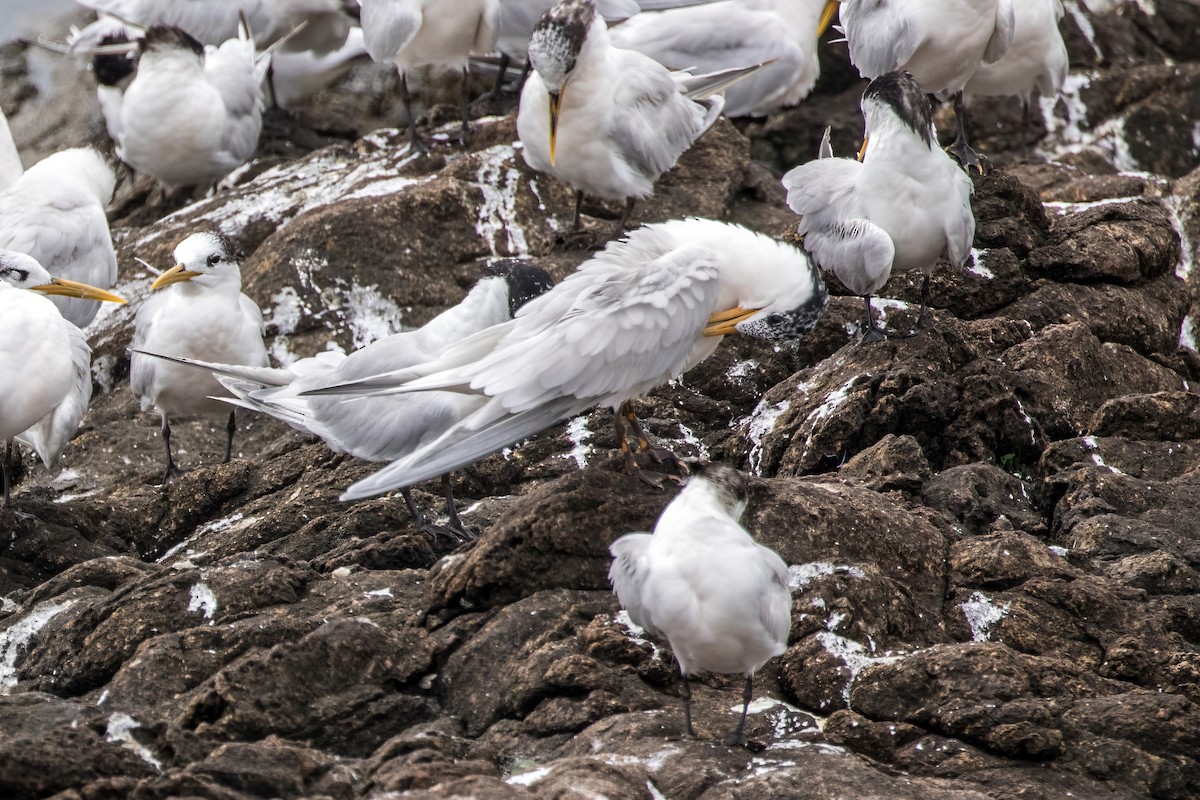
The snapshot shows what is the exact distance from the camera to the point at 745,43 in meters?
11.1

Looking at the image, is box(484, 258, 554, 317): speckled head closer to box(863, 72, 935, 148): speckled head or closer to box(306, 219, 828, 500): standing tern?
box(306, 219, 828, 500): standing tern

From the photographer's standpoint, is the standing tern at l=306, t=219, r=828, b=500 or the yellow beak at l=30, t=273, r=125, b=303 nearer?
the standing tern at l=306, t=219, r=828, b=500

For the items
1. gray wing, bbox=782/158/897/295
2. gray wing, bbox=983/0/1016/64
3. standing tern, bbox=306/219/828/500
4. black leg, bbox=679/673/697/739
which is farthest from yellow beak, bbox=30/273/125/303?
gray wing, bbox=983/0/1016/64

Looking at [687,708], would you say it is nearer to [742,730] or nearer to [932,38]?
[742,730]

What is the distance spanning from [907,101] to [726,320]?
1941mm

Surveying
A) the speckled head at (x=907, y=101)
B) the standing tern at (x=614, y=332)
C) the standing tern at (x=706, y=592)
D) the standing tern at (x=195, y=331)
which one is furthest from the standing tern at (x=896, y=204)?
the standing tern at (x=195, y=331)

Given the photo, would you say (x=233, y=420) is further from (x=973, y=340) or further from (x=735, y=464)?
(x=973, y=340)

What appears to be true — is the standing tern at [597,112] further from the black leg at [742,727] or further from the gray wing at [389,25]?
the black leg at [742,727]

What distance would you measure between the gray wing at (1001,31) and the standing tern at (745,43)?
1.98m

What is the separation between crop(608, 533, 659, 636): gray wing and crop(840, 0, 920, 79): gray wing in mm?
4785

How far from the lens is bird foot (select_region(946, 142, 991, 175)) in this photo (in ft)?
29.1

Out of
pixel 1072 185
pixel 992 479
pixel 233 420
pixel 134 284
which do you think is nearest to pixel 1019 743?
pixel 992 479

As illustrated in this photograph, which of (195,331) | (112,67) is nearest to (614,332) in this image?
(195,331)

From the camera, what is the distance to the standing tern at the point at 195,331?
8438 mm
